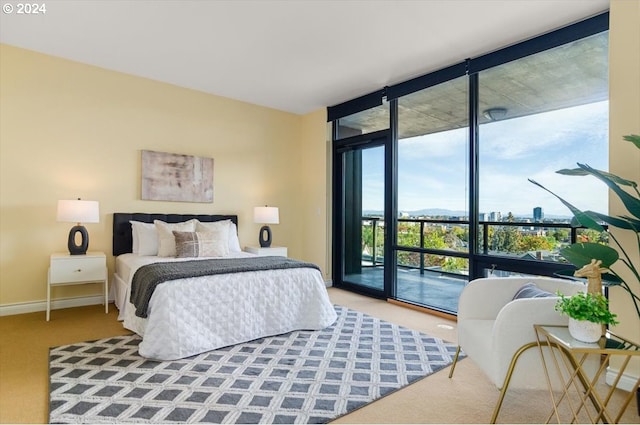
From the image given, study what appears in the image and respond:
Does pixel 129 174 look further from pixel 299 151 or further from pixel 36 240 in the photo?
pixel 299 151

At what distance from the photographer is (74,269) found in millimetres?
3611

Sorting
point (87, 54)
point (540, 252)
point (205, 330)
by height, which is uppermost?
point (87, 54)

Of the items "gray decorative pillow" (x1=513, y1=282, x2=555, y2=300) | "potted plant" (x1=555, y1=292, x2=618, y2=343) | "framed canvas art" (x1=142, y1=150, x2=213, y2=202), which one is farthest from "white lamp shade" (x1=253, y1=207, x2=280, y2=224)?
"potted plant" (x1=555, y1=292, x2=618, y2=343)

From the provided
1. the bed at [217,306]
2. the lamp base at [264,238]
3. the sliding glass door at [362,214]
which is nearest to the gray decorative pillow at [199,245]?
the bed at [217,306]

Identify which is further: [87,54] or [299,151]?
[299,151]

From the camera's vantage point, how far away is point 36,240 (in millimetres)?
3809

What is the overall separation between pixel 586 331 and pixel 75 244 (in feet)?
14.3

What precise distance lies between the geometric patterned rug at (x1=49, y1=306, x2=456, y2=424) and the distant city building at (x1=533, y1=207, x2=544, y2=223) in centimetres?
143

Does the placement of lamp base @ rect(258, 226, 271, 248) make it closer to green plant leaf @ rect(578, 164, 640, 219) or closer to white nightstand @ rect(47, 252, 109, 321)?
white nightstand @ rect(47, 252, 109, 321)

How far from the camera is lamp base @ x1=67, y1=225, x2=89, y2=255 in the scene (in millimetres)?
3701

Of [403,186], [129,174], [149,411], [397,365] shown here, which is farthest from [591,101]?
[129,174]

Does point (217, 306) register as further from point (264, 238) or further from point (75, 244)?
point (264, 238)

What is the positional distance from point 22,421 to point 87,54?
357 centimetres

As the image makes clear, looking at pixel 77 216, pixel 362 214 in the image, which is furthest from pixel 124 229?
pixel 362 214
